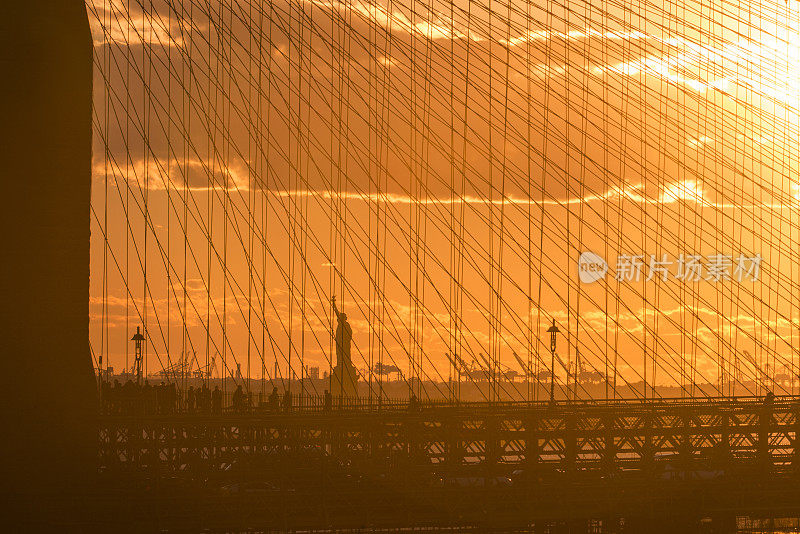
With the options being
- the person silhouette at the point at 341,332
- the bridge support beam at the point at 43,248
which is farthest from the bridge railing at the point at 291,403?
the bridge support beam at the point at 43,248

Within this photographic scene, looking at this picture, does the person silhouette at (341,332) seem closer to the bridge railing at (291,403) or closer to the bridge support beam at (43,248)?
the bridge railing at (291,403)

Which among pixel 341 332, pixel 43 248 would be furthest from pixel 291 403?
pixel 43 248

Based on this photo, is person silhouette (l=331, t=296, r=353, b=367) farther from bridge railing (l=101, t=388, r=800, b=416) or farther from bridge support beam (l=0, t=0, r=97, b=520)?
bridge support beam (l=0, t=0, r=97, b=520)

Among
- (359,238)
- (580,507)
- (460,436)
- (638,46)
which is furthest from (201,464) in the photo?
(638,46)

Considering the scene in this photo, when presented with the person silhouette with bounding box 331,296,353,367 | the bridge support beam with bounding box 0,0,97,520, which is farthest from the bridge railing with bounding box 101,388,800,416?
the bridge support beam with bounding box 0,0,97,520

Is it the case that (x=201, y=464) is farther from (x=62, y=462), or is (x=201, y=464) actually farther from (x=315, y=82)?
(x=315, y=82)

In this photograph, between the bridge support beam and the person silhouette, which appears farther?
the person silhouette

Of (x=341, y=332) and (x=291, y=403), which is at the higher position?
(x=341, y=332)

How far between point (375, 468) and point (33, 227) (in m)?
4.64

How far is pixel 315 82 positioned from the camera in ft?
58.6

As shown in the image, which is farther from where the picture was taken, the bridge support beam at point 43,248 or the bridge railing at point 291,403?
the bridge railing at point 291,403

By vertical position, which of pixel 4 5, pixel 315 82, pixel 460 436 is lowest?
pixel 460 436

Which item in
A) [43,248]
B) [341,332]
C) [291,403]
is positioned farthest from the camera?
[341,332]

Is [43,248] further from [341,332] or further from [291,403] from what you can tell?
[341,332]
